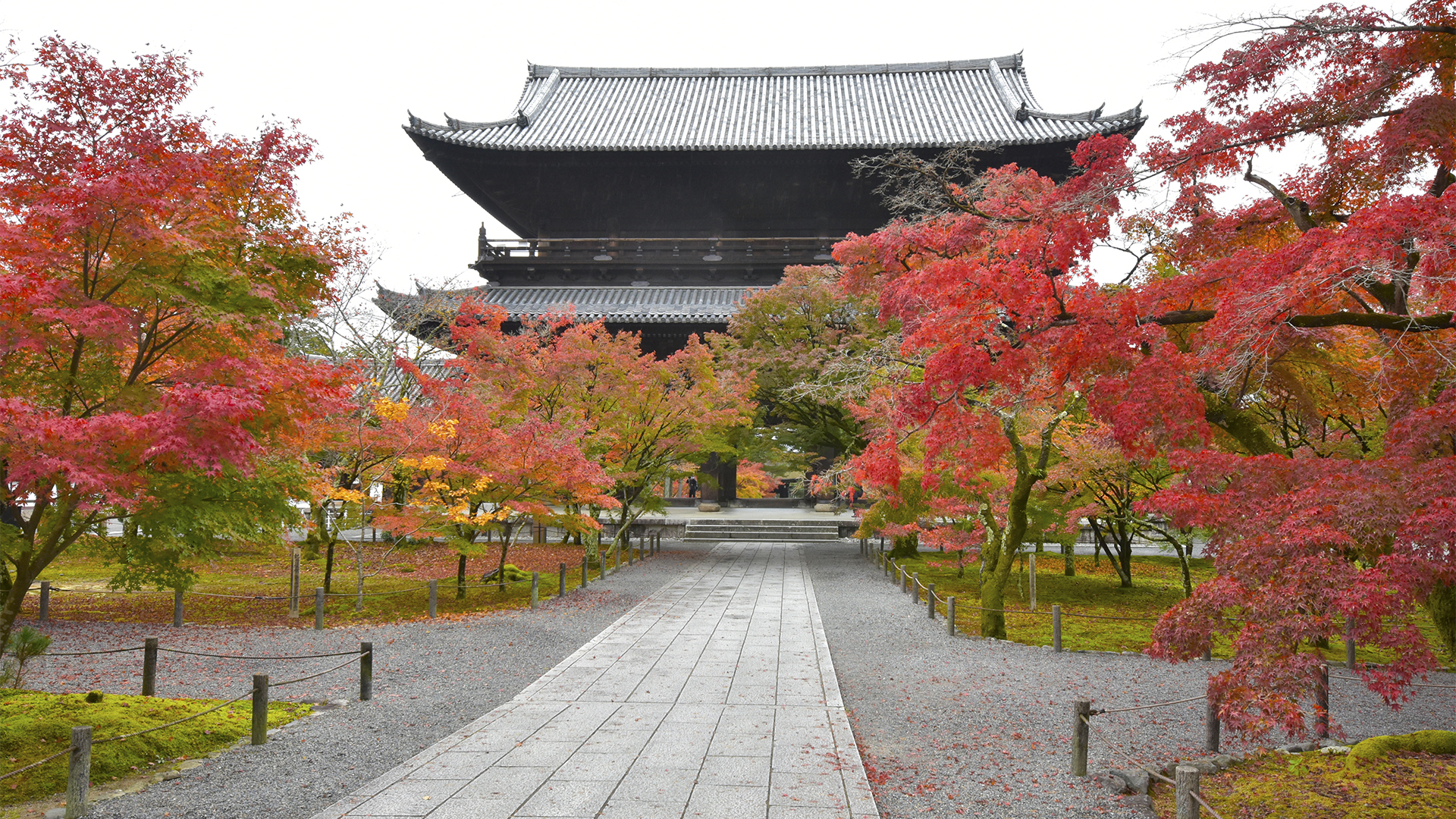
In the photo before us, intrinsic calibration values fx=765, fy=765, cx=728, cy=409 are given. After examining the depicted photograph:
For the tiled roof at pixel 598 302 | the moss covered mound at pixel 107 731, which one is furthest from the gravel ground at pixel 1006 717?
the tiled roof at pixel 598 302

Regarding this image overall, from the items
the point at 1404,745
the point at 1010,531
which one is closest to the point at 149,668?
the point at 1010,531

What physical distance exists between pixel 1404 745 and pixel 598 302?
18.5 metres

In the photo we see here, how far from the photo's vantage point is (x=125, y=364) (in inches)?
216

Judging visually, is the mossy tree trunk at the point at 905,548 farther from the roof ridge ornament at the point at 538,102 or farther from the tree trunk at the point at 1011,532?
the roof ridge ornament at the point at 538,102

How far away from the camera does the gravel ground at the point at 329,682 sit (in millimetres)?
4746

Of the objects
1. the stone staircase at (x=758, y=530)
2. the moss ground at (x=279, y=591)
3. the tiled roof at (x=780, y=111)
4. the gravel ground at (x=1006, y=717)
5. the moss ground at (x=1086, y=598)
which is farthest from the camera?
the stone staircase at (x=758, y=530)

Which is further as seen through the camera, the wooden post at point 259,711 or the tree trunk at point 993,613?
the tree trunk at point 993,613

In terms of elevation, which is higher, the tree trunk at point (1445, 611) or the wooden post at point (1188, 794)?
the tree trunk at point (1445, 611)

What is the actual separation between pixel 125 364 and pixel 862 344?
11.8m

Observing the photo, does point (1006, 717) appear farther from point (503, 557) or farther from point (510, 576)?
point (510, 576)

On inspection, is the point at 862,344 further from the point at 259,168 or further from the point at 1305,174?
the point at 259,168

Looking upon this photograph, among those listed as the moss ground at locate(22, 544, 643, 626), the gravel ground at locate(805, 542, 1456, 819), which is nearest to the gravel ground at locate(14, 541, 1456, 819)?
the gravel ground at locate(805, 542, 1456, 819)

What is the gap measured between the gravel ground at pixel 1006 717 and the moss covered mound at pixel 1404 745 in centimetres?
76

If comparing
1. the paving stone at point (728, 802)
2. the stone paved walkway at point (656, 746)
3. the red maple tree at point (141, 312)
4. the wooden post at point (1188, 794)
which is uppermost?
the red maple tree at point (141, 312)
